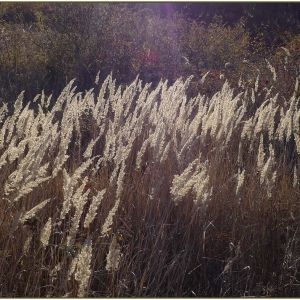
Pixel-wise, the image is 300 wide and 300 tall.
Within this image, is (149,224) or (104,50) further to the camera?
(104,50)

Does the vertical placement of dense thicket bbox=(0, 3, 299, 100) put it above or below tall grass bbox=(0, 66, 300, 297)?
above

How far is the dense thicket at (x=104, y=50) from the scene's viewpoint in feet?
20.6

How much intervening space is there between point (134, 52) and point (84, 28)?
736 millimetres

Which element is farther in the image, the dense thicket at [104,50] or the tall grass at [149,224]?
the dense thicket at [104,50]

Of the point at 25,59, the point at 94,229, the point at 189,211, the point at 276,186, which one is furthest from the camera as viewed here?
the point at 25,59

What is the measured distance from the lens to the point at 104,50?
6836 mm

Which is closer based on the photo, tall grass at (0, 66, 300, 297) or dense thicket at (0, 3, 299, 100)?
tall grass at (0, 66, 300, 297)

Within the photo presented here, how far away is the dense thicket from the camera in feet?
20.6

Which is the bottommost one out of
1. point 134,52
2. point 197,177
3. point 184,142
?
point 197,177

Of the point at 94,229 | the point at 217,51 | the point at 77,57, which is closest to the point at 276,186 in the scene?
the point at 94,229

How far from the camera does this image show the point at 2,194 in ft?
8.82

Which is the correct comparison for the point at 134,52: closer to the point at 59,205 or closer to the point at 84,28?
the point at 84,28

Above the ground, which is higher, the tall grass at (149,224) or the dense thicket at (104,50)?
the dense thicket at (104,50)

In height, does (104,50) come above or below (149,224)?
above
